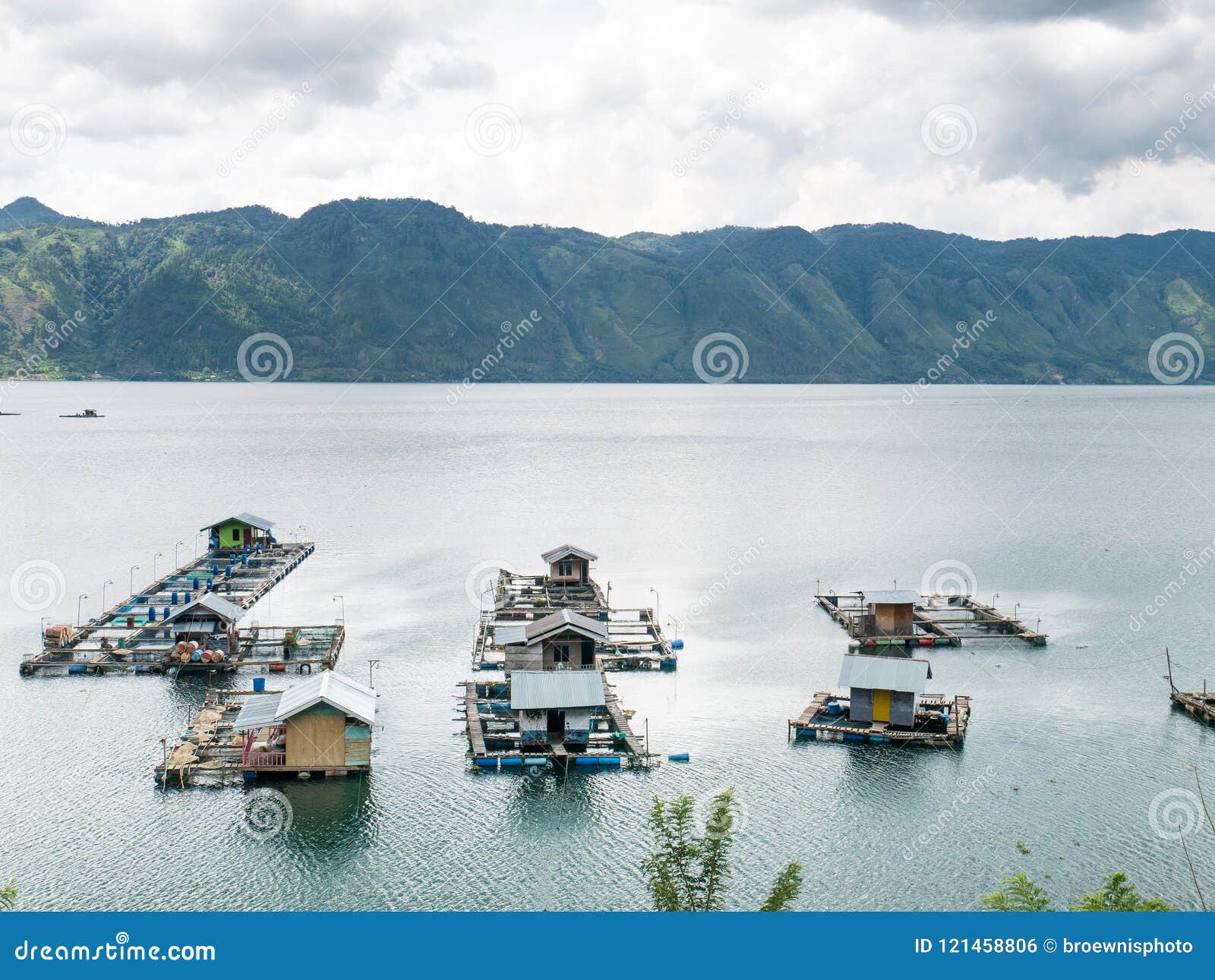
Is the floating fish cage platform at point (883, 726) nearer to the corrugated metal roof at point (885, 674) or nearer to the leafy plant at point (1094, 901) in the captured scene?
the corrugated metal roof at point (885, 674)

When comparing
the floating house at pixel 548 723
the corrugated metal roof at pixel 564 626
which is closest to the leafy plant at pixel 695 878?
the floating house at pixel 548 723

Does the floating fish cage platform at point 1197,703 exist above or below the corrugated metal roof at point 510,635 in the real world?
below

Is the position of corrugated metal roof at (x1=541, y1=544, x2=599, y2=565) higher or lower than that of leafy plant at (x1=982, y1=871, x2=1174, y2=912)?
higher

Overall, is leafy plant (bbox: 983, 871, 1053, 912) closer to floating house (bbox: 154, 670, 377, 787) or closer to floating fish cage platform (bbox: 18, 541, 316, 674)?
floating house (bbox: 154, 670, 377, 787)

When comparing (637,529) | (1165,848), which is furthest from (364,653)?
(637,529)

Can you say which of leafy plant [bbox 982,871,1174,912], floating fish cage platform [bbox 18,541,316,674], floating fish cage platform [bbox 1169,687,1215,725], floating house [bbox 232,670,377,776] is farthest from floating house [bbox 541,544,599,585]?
leafy plant [bbox 982,871,1174,912]
